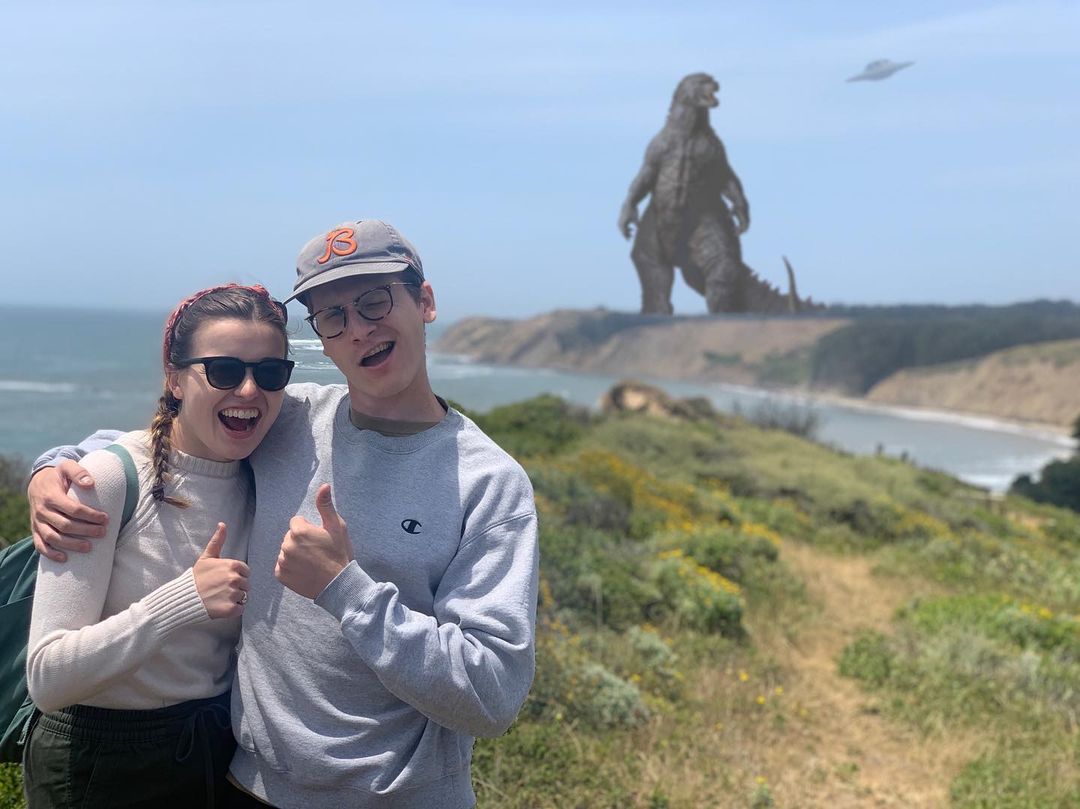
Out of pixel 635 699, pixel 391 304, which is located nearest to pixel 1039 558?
pixel 635 699

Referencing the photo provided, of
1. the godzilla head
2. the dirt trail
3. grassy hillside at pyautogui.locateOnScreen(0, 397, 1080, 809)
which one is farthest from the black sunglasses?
the godzilla head

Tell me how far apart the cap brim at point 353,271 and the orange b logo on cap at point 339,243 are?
0.03m

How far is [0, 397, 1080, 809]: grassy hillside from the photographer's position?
4.70 metres

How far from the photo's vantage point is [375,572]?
1728 mm

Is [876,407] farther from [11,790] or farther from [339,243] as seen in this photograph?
[339,243]

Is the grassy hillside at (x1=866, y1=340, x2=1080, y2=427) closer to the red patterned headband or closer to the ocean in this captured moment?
the ocean

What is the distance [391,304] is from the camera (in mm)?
1837

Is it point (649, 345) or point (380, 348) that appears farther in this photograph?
point (649, 345)

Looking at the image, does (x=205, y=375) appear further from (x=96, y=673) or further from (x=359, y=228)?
(x=96, y=673)

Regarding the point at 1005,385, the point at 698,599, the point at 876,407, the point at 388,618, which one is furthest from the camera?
the point at 876,407

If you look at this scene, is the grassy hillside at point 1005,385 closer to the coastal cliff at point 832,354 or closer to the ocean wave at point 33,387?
the coastal cliff at point 832,354

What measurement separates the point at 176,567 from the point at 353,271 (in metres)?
0.70

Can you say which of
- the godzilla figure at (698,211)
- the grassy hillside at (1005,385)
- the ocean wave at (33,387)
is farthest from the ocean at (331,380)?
the grassy hillside at (1005,385)

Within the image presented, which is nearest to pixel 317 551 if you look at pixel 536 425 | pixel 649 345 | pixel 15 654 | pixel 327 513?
pixel 327 513
